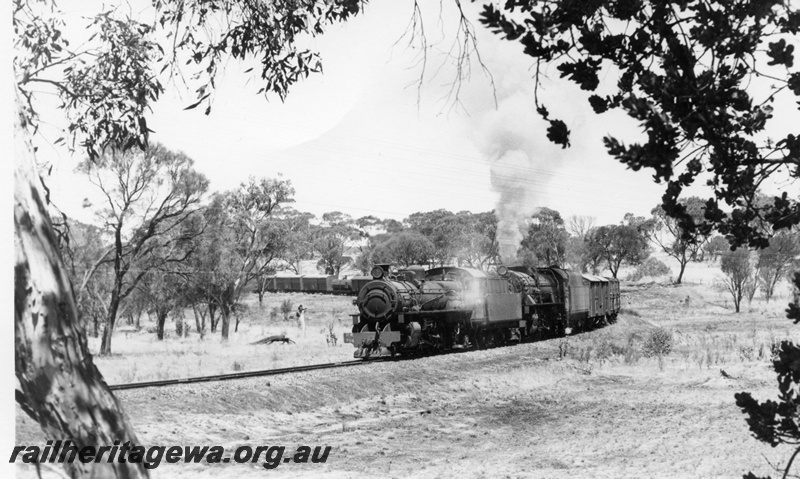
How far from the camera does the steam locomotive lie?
48.1 ft

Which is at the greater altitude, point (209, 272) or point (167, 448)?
point (209, 272)

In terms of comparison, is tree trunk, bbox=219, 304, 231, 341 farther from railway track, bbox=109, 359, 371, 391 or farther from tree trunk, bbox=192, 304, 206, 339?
railway track, bbox=109, 359, 371, 391

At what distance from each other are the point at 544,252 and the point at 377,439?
2738 centimetres

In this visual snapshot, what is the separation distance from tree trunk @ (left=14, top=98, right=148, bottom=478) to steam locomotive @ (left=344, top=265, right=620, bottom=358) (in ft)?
35.8

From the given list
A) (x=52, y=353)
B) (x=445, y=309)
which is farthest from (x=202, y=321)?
(x=52, y=353)

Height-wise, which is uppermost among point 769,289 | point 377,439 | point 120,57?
point 120,57

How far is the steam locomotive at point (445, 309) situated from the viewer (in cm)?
1466

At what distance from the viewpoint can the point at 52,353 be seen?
Answer: 11.0 ft

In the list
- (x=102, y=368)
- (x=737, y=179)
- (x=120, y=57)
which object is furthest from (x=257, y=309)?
(x=737, y=179)

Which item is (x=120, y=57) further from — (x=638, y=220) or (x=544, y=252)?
(x=638, y=220)

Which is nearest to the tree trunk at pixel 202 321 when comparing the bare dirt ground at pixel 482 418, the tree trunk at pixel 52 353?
the bare dirt ground at pixel 482 418

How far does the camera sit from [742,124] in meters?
2.98

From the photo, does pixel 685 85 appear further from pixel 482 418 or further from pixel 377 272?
pixel 377 272

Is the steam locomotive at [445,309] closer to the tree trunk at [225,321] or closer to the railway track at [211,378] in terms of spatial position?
the railway track at [211,378]
